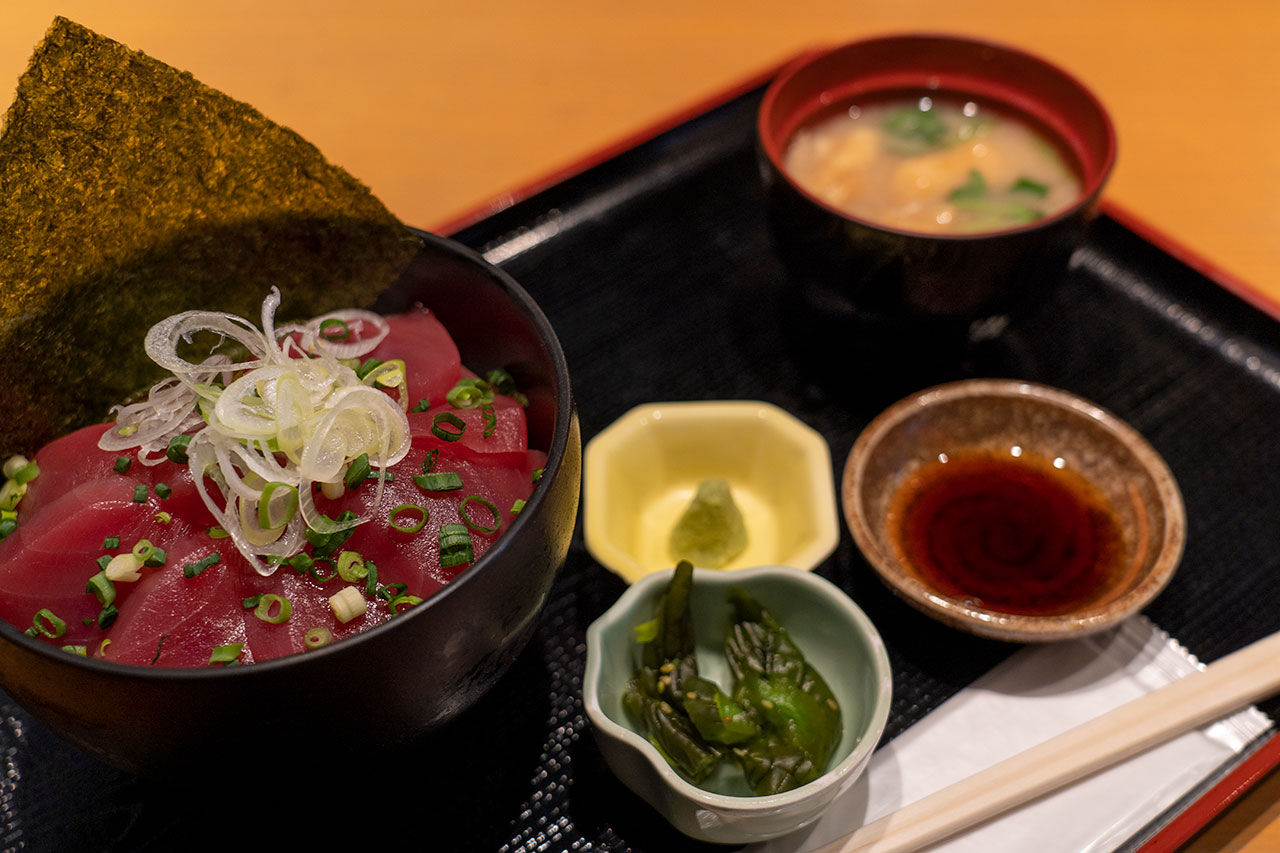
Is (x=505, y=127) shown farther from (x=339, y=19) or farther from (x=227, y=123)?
(x=227, y=123)

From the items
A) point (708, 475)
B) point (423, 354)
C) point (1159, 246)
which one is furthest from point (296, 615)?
point (1159, 246)

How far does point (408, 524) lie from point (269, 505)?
133mm

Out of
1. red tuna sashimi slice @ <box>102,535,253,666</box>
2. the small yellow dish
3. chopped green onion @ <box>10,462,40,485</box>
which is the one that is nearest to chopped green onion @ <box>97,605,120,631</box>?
red tuna sashimi slice @ <box>102,535,253,666</box>

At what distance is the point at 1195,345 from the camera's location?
1738mm

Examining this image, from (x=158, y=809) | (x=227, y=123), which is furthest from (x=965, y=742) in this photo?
(x=227, y=123)

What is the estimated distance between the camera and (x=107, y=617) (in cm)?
97

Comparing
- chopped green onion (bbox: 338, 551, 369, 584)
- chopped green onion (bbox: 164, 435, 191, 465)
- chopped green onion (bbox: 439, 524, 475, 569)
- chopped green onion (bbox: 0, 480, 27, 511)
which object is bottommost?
chopped green onion (bbox: 439, 524, 475, 569)

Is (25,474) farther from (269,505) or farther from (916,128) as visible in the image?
(916,128)

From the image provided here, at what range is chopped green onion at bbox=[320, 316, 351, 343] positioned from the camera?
1224 mm

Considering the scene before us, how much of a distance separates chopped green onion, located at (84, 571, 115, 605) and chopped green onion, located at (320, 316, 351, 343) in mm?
377

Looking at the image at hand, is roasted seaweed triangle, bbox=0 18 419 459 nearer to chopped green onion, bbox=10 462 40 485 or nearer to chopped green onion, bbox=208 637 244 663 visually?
chopped green onion, bbox=10 462 40 485

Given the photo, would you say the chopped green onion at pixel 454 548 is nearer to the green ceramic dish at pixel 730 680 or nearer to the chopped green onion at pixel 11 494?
the green ceramic dish at pixel 730 680

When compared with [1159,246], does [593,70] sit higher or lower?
higher

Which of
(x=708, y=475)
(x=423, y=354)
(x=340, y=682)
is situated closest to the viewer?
(x=340, y=682)
